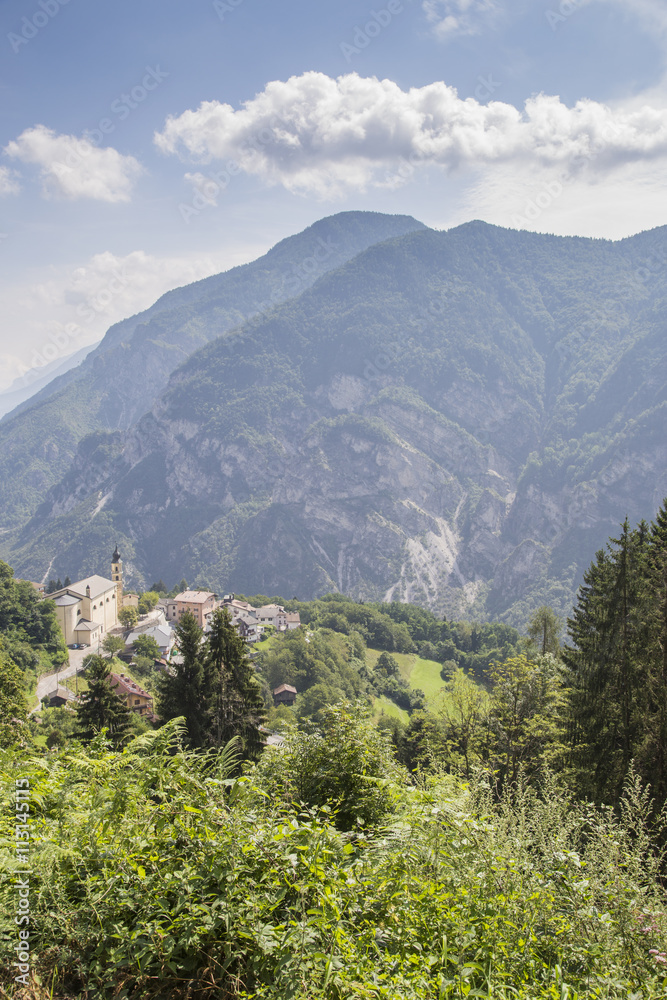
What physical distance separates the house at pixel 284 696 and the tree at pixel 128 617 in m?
25.4

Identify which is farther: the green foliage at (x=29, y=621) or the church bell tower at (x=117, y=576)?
the church bell tower at (x=117, y=576)

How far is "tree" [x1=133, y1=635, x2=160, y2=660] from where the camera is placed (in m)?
63.9

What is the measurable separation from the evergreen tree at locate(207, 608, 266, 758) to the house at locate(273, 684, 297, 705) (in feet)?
149

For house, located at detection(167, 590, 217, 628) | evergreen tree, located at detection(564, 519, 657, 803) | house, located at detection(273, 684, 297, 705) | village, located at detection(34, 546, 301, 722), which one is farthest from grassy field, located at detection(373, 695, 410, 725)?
evergreen tree, located at detection(564, 519, 657, 803)

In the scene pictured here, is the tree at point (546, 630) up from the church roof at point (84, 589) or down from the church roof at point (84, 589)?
down

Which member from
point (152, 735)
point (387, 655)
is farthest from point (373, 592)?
point (152, 735)

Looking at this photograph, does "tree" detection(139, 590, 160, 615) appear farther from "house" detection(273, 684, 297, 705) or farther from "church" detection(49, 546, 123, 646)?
"house" detection(273, 684, 297, 705)

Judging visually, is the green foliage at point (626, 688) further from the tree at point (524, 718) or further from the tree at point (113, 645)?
the tree at point (113, 645)

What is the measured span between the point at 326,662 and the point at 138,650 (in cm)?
2417

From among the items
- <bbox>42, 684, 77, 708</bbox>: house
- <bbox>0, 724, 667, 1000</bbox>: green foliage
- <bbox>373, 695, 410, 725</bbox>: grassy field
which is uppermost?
<bbox>0, 724, 667, 1000</bbox>: green foliage

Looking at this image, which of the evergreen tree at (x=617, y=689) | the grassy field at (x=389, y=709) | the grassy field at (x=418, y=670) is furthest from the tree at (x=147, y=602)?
the evergreen tree at (x=617, y=689)

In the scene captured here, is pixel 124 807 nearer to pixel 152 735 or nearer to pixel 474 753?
pixel 152 735

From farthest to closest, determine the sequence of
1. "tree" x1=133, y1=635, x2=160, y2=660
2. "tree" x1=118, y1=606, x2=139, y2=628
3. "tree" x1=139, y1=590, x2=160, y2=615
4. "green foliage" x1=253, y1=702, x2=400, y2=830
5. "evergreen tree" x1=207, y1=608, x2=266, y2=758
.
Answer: "tree" x1=139, y1=590, x2=160, y2=615
"tree" x1=118, y1=606, x2=139, y2=628
"tree" x1=133, y1=635, x2=160, y2=660
"evergreen tree" x1=207, y1=608, x2=266, y2=758
"green foliage" x1=253, y1=702, x2=400, y2=830

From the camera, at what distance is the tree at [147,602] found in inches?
3484
